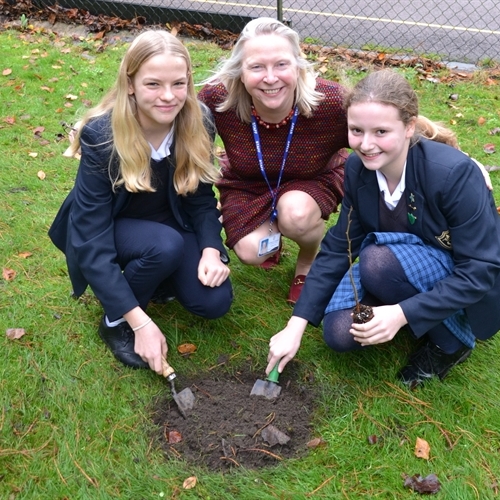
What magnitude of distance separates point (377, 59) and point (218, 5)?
3346mm

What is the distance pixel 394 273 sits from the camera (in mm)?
2400

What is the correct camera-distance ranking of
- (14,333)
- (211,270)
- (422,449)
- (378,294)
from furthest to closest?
(14,333), (211,270), (378,294), (422,449)

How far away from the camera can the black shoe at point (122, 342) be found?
2.67m

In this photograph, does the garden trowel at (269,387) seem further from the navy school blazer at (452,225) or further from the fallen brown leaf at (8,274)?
the fallen brown leaf at (8,274)

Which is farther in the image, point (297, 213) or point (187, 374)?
point (297, 213)

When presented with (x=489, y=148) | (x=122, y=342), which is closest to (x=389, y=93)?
(x=122, y=342)

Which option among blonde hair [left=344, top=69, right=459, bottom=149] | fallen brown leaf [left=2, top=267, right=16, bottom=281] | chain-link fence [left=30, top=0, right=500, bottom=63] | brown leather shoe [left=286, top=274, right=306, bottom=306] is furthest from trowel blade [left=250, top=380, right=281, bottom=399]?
chain-link fence [left=30, top=0, right=500, bottom=63]

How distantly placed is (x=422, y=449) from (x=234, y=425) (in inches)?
27.2

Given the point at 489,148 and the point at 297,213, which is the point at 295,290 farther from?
the point at 489,148

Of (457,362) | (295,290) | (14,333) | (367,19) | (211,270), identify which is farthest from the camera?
(367,19)

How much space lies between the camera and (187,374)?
267 cm

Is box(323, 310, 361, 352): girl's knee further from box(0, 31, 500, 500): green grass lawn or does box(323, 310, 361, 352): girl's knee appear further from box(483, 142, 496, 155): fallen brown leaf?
box(483, 142, 496, 155): fallen brown leaf

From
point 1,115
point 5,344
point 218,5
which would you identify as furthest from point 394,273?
point 218,5

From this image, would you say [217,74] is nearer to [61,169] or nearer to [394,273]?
[394,273]
